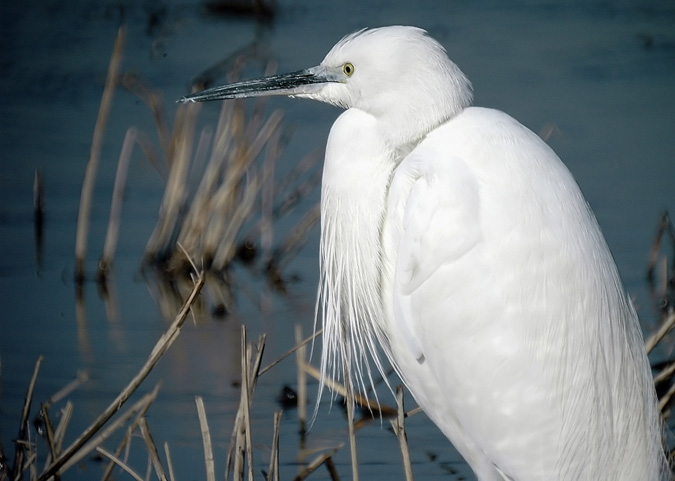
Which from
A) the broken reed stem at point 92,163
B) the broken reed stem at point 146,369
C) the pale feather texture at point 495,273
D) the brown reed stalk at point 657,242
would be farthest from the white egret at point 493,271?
the broken reed stem at point 92,163

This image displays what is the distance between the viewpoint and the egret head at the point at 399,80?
8.27 feet

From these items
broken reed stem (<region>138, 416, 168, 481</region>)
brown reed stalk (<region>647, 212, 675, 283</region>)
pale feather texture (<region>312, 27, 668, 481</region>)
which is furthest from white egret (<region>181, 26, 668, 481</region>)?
brown reed stalk (<region>647, 212, 675, 283</region>)

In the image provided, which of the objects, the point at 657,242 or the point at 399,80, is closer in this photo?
the point at 399,80

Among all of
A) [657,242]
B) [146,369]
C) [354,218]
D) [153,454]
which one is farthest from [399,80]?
[657,242]

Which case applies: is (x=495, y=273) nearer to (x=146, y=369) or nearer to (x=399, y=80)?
(x=399, y=80)

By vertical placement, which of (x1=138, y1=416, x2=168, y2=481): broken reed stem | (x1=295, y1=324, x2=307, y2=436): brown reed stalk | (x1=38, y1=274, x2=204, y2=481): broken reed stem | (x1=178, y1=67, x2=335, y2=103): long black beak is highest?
(x1=178, y1=67, x2=335, y2=103): long black beak

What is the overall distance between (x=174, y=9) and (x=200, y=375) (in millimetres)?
6411

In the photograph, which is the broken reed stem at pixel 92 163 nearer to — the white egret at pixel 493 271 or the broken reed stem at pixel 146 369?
the white egret at pixel 493 271

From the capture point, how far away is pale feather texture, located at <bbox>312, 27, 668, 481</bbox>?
2.48 metres

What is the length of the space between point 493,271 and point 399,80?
0.49m

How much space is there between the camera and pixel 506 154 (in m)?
2.51

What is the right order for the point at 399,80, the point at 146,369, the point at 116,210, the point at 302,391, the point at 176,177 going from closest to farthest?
1. the point at 146,369
2. the point at 399,80
3. the point at 302,391
4. the point at 176,177
5. the point at 116,210

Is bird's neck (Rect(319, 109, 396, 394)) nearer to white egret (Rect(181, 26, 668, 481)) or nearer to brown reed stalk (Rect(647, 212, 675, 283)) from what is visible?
white egret (Rect(181, 26, 668, 481))

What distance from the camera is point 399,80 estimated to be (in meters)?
2.54
